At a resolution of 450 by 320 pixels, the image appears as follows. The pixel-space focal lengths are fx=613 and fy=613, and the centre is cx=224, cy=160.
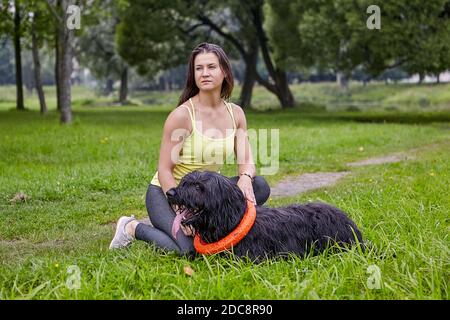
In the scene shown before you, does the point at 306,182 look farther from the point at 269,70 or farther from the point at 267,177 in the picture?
the point at 269,70

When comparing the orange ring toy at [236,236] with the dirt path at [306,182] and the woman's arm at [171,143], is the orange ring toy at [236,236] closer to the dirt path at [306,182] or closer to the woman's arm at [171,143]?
the woman's arm at [171,143]

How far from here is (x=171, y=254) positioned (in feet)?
15.6

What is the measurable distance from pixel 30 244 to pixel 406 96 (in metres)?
39.3

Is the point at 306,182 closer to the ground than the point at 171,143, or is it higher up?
closer to the ground

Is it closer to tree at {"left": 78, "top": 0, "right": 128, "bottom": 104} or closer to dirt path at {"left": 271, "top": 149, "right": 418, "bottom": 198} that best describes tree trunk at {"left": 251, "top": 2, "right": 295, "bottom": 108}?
tree at {"left": 78, "top": 0, "right": 128, "bottom": 104}

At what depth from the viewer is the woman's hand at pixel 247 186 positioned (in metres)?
4.90

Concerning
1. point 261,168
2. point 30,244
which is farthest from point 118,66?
point 30,244

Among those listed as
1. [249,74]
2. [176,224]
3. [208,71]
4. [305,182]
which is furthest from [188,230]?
[249,74]

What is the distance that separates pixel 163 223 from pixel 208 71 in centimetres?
132

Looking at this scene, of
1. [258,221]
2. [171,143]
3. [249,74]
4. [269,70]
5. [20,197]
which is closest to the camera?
[258,221]

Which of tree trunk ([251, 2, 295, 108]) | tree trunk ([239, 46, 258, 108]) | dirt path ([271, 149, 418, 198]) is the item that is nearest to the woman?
dirt path ([271, 149, 418, 198])

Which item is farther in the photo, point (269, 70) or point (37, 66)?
point (269, 70)

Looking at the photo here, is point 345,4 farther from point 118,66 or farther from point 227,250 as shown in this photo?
point 118,66

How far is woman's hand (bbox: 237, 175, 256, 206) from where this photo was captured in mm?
4902
